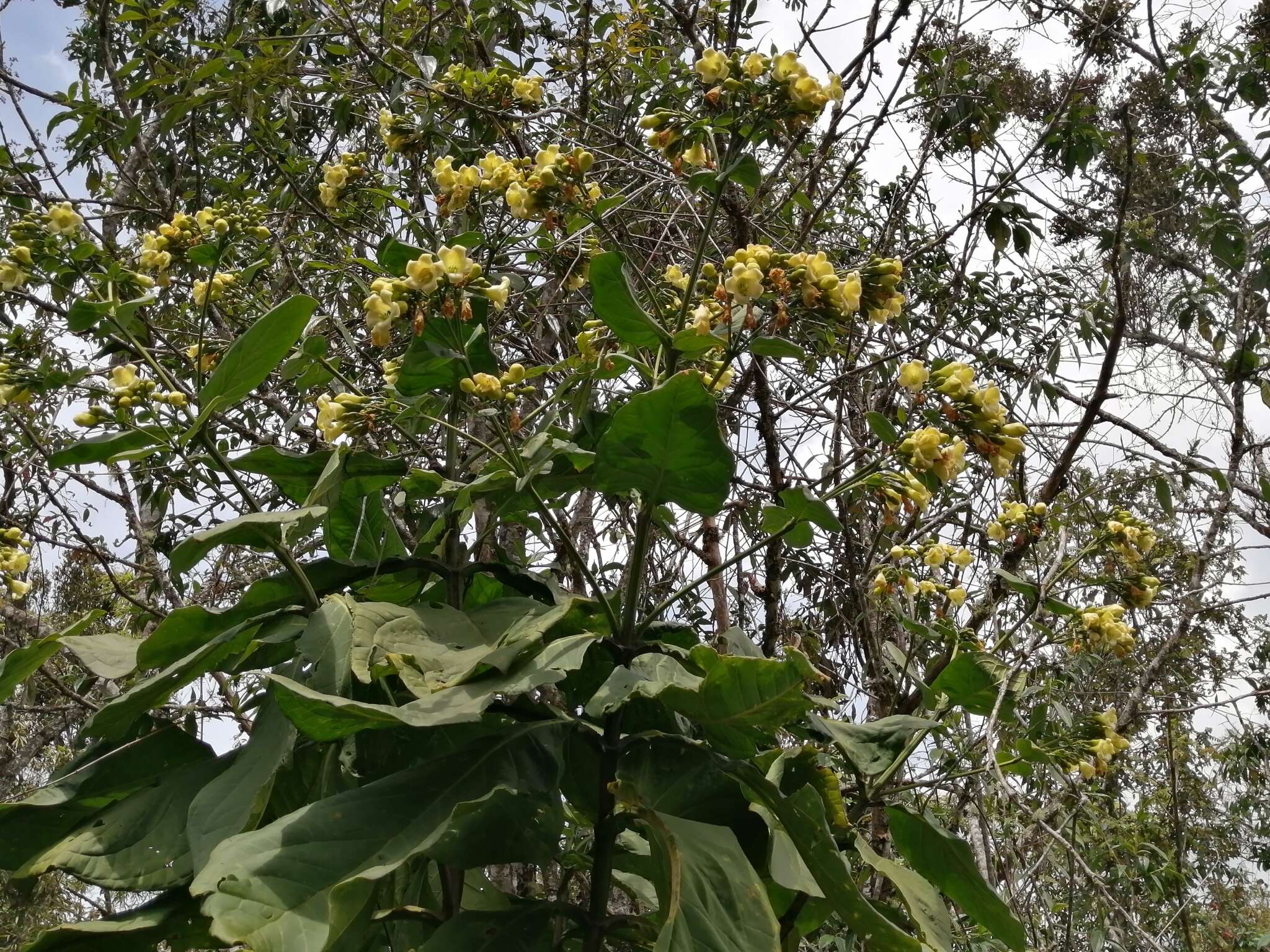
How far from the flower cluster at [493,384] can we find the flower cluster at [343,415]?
0.14 meters

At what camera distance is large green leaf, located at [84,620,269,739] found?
1139mm

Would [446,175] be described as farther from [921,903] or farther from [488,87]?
[921,903]

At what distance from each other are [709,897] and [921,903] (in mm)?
Answer: 337

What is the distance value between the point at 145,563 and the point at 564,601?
2596mm

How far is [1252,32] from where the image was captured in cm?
531

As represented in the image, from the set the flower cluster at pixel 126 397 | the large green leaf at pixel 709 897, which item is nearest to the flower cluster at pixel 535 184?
the flower cluster at pixel 126 397

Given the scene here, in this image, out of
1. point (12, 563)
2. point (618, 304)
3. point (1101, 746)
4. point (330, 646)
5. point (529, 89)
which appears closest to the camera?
point (330, 646)

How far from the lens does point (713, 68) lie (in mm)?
1406

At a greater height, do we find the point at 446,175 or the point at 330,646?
the point at 446,175

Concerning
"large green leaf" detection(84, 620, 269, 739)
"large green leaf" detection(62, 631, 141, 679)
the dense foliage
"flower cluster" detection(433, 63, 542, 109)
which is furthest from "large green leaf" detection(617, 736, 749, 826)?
"flower cluster" detection(433, 63, 542, 109)

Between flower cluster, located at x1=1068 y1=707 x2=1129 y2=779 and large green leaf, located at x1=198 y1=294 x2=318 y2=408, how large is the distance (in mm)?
1457

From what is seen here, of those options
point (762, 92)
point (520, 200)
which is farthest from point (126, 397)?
point (762, 92)

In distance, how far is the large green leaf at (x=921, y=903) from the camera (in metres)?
1.18

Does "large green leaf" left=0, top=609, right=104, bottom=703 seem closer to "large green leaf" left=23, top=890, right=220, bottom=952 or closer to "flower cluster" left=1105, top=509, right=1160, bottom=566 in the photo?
"large green leaf" left=23, top=890, right=220, bottom=952
